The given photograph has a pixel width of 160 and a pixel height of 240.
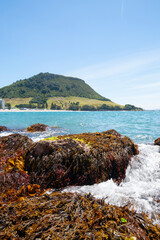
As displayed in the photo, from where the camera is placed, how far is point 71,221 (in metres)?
2.30

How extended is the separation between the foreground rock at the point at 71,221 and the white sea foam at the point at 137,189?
0.46 m

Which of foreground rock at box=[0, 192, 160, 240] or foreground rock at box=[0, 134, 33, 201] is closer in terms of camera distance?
foreground rock at box=[0, 192, 160, 240]

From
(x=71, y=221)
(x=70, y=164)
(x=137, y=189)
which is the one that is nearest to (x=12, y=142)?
(x=70, y=164)

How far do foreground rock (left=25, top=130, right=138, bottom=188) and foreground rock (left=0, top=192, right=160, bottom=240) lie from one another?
1549mm

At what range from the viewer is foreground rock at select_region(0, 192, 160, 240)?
2.03 m

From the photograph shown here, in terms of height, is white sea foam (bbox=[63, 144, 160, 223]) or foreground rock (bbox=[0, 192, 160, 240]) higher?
foreground rock (bbox=[0, 192, 160, 240])

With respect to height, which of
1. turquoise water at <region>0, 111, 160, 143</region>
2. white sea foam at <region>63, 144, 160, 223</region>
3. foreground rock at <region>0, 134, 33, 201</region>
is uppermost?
foreground rock at <region>0, 134, 33, 201</region>

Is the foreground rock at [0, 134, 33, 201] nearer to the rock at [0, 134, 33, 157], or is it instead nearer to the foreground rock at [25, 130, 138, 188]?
the foreground rock at [25, 130, 138, 188]

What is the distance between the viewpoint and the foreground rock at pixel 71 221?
203 centimetres

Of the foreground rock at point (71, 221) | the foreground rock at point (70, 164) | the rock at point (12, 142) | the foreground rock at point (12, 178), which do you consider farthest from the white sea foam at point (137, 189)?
the rock at point (12, 142)

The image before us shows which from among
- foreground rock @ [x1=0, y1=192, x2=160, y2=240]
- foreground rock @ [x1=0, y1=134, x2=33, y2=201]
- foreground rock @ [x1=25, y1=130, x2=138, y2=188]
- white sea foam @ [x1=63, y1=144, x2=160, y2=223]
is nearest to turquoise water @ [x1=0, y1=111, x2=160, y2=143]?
white sea foam @ [x1=63, y1=144, x2=160, y2=223]

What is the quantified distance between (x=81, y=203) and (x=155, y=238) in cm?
134

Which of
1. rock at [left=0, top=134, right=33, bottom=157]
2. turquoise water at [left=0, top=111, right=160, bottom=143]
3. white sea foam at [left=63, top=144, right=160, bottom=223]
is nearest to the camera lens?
white sea foam at [left=63, top=144, right=160, bottom=223]

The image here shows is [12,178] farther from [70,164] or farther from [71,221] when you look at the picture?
[71,221]
